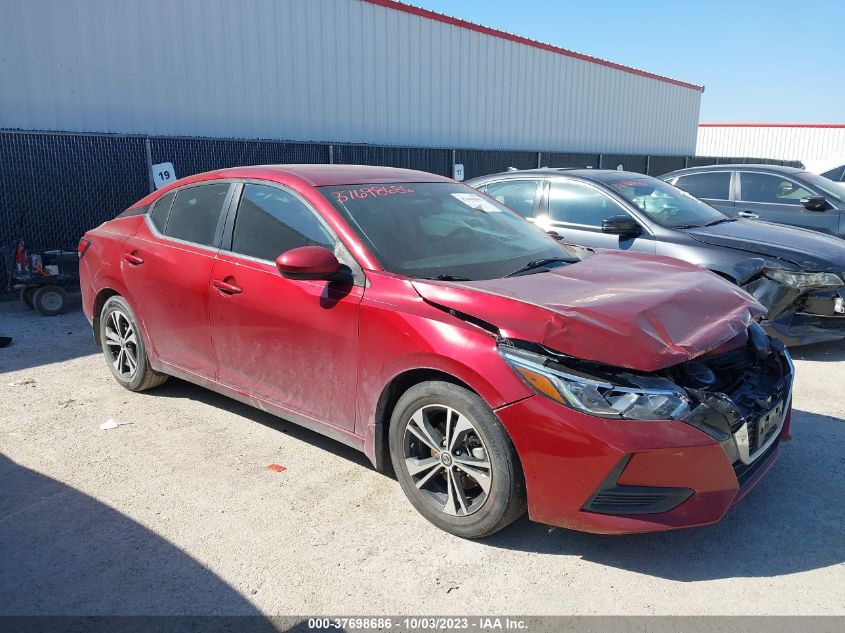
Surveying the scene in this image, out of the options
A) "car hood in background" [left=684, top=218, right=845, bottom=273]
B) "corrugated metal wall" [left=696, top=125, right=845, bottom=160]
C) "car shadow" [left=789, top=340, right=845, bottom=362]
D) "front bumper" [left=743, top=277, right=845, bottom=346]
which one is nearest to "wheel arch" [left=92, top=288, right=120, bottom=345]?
"car hood in background" [left=684, top=218, right=845, bottom=273]

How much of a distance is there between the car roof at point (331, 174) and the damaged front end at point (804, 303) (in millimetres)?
3139

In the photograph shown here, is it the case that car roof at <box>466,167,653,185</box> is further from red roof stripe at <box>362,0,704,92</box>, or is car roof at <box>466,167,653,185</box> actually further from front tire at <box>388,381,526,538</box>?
red roof stripe at <box>362,0,704,92</box>

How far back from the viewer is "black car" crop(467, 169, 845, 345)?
5809 millimetres

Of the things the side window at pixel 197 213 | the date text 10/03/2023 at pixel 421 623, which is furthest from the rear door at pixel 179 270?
the date text 10/03/2023 at pixel 421 623

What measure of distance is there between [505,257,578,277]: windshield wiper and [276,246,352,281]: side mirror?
2.97 ft

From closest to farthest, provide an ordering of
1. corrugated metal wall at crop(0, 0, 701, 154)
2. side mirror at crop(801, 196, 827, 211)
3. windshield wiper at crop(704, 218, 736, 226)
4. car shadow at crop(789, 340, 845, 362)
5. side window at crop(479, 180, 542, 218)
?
1. car shadow at crop(789, 340, 845, 362)
2. windshield wiper at crop(704, 218, 736, 226)
3. side window at crop(479, 180, 542, 218)
4. side mirror at crop(801, 196, 827, 211)
5. corrugated metal wall at crop(0, 0, 701, 154)

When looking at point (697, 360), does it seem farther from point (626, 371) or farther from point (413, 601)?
point (413, 601)

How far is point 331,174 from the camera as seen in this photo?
4172 mm

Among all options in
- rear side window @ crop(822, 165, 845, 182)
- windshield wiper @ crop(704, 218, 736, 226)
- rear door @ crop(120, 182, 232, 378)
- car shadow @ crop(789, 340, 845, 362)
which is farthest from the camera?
rear side window @ crop(822, 165, 845, 182)

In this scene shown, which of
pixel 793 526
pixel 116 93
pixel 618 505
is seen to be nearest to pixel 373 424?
pixel 618 505

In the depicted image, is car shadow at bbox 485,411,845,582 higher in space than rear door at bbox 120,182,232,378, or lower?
lower

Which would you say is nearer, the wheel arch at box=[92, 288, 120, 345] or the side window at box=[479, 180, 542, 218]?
the wheel arch at box=[92, 288, 120, 345]

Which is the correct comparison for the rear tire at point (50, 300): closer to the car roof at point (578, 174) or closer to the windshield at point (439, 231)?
the car roof at point (578, 174)

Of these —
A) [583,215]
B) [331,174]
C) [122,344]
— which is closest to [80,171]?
[122,344]
